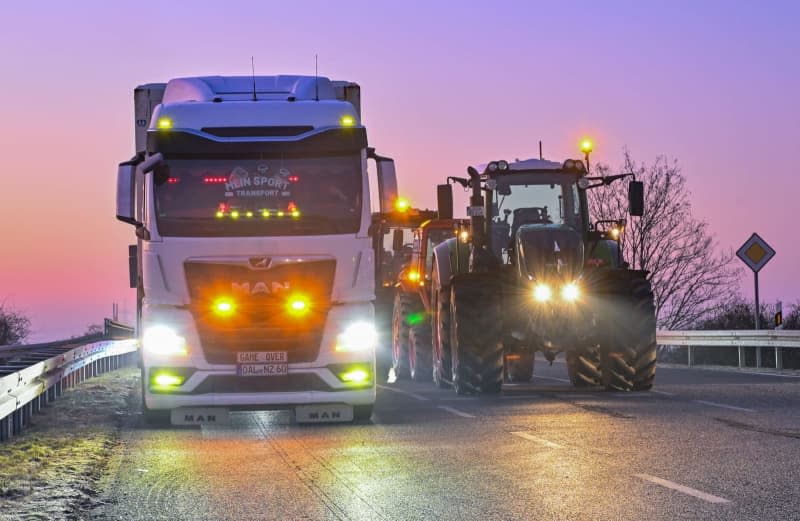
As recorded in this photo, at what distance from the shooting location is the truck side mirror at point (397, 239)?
28453 mm

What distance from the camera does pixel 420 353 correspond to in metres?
25.2

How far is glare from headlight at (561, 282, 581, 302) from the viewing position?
20156 mm

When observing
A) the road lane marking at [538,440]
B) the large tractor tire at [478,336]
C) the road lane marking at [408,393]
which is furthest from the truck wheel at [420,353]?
the road lane marking at [538,440]

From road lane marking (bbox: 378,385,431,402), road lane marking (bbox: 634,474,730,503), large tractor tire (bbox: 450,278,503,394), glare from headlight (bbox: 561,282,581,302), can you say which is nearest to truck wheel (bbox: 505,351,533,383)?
road lane marking (bbox: 378,385,431,402)

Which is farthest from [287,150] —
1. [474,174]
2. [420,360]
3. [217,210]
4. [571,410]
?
[420,360]

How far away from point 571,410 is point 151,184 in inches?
240

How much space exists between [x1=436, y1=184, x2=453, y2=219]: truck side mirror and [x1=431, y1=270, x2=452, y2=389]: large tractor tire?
2.89 meters

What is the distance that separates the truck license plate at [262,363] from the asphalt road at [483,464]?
72 centimetres

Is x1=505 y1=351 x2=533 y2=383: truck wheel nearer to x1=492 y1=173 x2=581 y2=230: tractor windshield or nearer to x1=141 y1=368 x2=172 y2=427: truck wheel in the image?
x1=492 y1=173 x2=581 y2=230: tractor windshield

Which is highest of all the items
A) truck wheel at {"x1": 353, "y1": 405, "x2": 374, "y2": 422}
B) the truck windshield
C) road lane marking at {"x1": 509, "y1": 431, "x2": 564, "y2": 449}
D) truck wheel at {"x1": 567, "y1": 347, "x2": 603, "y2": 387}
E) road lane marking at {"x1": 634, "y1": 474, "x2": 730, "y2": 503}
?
the truck windshield

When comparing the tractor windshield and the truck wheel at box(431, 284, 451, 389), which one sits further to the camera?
the truck wheel at box(431, 284, 451, 389)

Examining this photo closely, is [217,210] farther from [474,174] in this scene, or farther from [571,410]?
[474,174]

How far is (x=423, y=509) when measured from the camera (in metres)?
9.30

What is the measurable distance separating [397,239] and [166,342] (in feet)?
45.1
